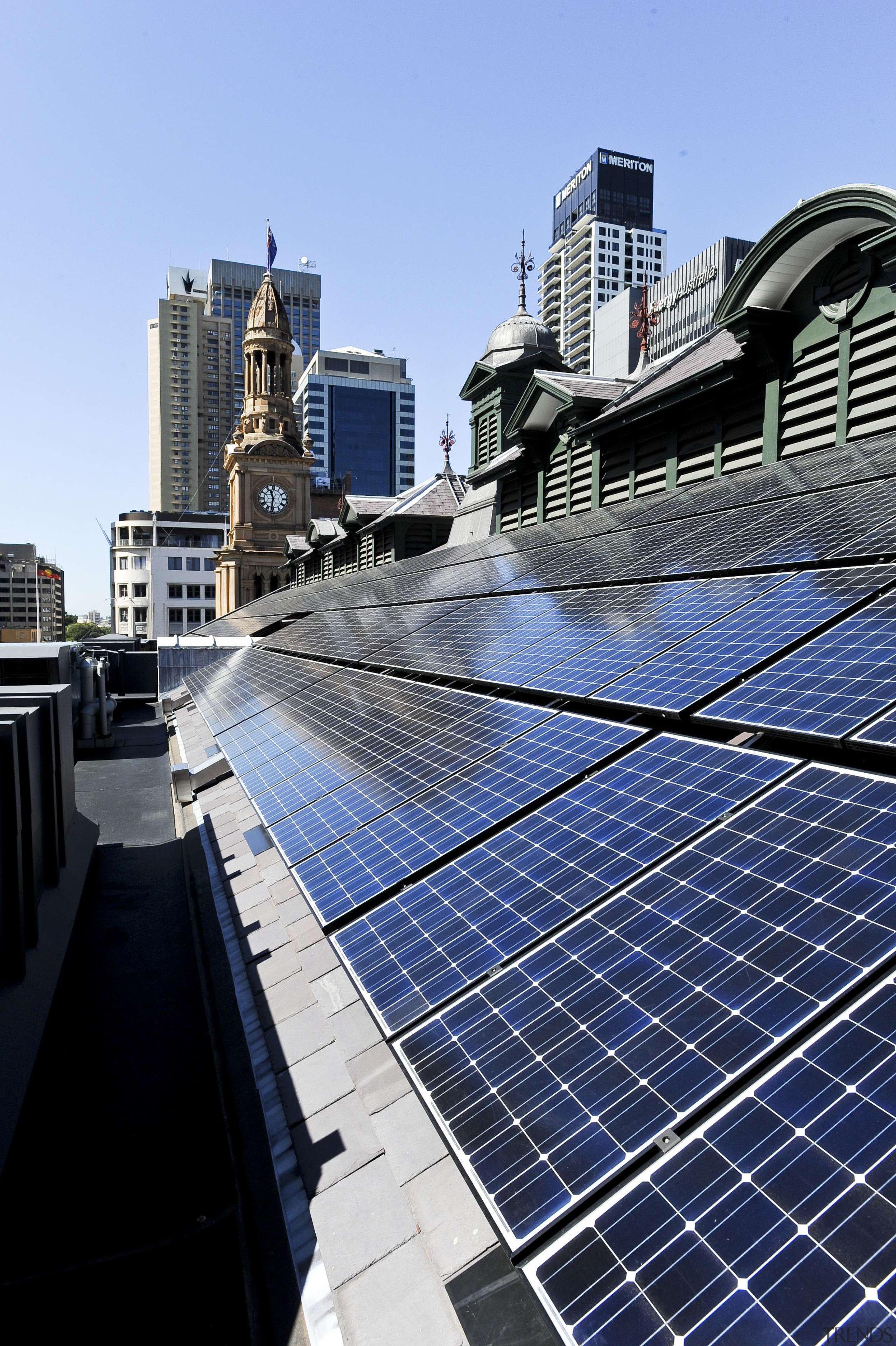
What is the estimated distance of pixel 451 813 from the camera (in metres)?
7.15

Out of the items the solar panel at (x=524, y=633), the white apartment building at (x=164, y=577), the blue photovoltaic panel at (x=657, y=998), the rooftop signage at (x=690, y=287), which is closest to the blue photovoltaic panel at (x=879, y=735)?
the blue photovoltaic panel at (x=657, y=998)

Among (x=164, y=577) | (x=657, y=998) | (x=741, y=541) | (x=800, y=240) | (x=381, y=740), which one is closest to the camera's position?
(x=657, y=998)

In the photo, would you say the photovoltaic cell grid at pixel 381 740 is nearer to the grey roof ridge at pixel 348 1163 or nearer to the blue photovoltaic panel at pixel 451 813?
the blue photovoltaic panel at pixel 451 813

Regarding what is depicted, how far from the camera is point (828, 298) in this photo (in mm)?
15680

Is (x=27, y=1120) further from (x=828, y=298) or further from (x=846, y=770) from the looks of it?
(x=828, y=298)

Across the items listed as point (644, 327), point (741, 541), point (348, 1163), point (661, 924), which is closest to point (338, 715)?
point (741, 541)

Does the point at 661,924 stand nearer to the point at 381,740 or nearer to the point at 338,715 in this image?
the point at 381,740

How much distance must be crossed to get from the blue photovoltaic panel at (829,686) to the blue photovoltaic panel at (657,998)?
91cm

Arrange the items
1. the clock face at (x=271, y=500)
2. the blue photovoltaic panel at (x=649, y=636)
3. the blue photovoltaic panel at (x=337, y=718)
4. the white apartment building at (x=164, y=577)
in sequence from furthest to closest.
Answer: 1. the white apartment building at (x=164, y=577)
2. the clock face at (x=271, y=500)
3. the blue photovoltaic panel at (x=337, y=718)
4. the blue photovoltaic panel at (x=649, y=636)

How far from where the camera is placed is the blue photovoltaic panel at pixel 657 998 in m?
3.52

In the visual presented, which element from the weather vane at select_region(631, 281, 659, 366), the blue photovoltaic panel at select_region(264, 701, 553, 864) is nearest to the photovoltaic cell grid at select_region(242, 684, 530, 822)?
the blue photovoltaic panel at select_region(264, 701, 553, 864)

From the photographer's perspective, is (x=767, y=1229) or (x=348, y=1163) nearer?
(x=767, y=1229)

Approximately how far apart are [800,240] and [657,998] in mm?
16267

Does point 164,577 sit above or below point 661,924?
above
